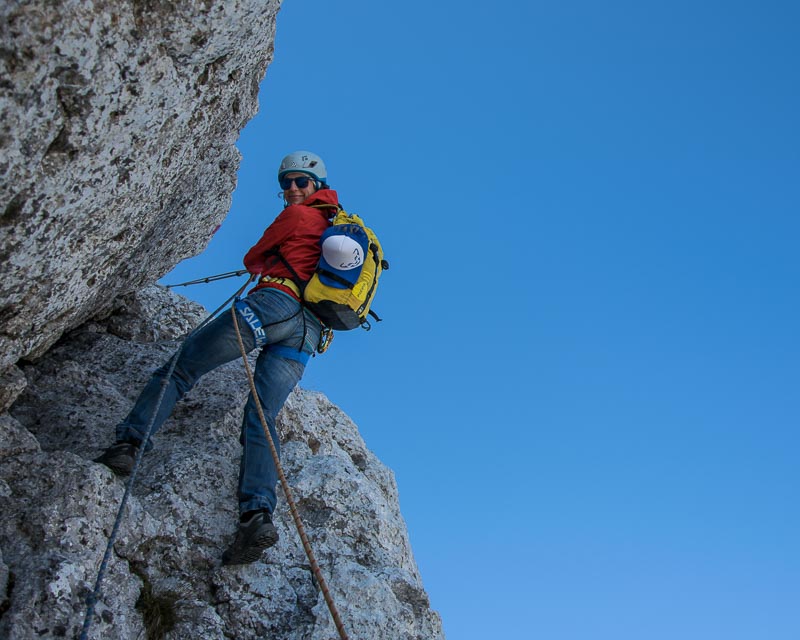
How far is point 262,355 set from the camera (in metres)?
7.34

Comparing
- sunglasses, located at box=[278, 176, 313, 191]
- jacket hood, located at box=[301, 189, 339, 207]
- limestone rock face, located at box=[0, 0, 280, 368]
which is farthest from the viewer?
sunglasses, located at box=[278, 176, 313, 191]

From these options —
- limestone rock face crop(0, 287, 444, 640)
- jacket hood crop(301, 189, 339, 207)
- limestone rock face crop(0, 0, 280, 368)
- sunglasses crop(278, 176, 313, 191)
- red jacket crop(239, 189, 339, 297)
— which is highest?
sunglasses crop(278, 176, 313, 191)

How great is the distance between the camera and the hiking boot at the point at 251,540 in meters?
6.17

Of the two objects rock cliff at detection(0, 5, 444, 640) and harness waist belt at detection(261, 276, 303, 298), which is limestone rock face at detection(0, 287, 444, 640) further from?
harness waist belt at detection(261, 276, 303, 298)

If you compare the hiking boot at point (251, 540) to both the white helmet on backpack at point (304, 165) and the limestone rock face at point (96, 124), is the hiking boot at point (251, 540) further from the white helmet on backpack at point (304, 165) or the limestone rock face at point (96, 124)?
the white helmet on backpack at point (304, 165)

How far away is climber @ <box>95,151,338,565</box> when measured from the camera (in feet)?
20.8

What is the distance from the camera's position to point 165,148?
639cm

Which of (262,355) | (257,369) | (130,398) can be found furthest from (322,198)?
(130,398)

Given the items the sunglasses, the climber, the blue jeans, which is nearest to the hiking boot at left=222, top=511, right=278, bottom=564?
the climber

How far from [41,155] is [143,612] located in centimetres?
320

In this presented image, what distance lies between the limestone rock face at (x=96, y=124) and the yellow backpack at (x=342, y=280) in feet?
4.79

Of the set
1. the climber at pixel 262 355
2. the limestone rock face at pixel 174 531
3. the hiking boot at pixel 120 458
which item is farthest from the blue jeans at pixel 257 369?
the limestone rock face at pixel 174 531

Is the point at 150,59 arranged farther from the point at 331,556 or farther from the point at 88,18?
the point at 331,556

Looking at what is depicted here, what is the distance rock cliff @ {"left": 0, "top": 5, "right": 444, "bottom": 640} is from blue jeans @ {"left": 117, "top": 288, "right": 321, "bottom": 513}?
51cm
